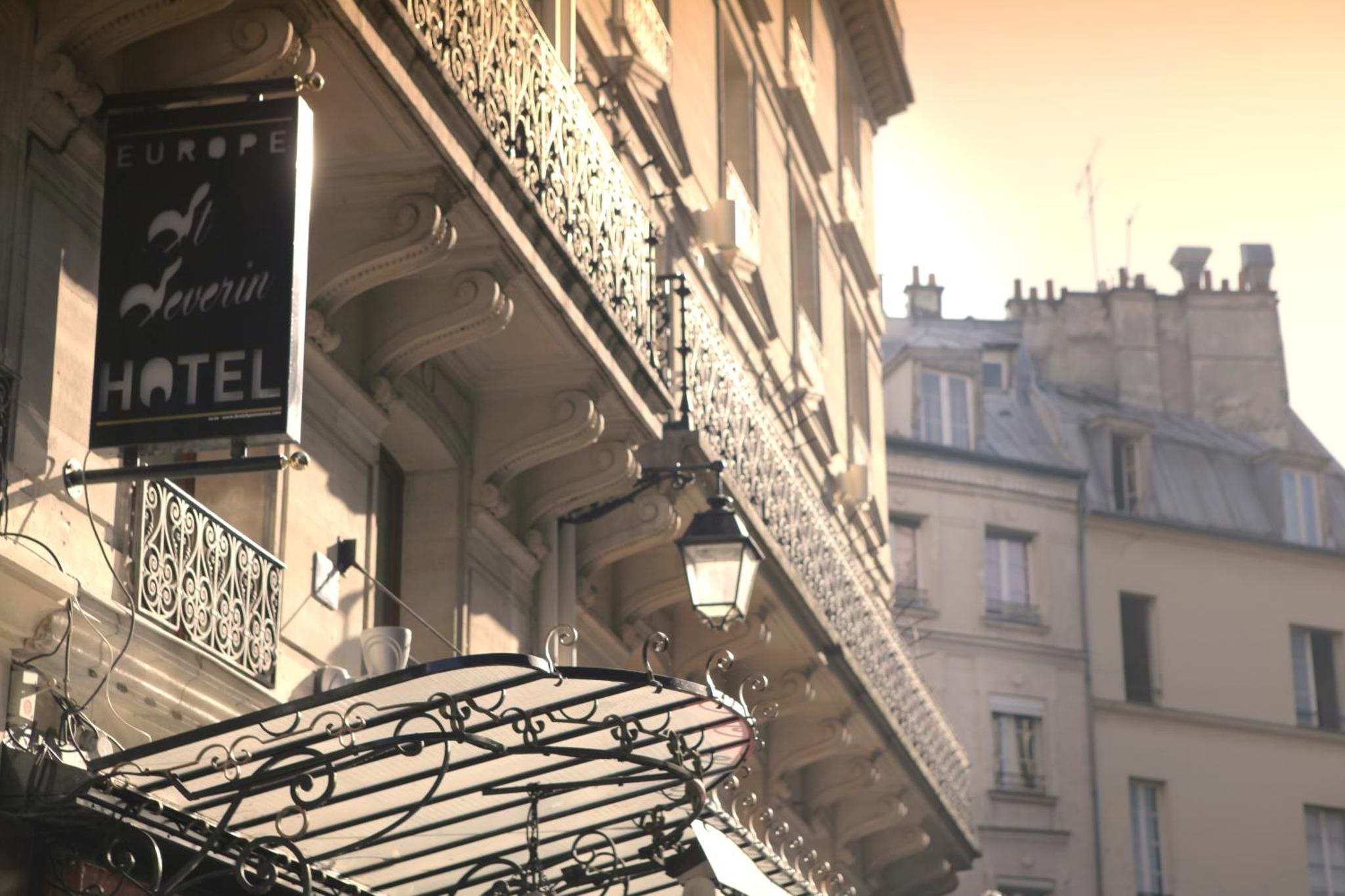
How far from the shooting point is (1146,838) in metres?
39.6

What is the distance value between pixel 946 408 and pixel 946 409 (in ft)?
0.13

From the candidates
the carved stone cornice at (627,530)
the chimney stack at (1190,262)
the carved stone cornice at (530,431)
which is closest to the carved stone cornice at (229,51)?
the carved stone cornice at (530,431)

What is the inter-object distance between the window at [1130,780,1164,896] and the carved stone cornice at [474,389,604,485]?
1128 inches

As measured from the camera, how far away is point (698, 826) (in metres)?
9.48

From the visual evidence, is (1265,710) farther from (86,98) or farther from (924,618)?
(86,98)

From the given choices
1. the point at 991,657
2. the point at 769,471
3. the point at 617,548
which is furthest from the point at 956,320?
the point at 617,548

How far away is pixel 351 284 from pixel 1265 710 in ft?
112

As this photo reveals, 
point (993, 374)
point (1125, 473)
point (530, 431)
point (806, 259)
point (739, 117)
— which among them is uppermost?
point (993, 374)

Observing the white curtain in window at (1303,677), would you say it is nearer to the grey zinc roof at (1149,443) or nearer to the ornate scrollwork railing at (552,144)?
the grey zinc roof at (1149,443)

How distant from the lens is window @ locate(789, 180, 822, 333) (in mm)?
22734

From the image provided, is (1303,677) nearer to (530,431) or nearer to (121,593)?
(530,431)

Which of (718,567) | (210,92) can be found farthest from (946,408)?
(210,92)

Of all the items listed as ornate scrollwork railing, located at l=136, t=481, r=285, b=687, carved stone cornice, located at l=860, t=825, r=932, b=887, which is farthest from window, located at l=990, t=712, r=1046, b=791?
ornate scrollwork railing, located at l=136, t=481, r=285, b=687

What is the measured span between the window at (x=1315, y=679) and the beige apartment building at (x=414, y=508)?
87.8 ft
